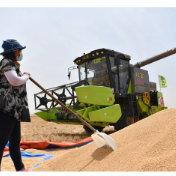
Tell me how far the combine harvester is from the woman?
325 centimetres

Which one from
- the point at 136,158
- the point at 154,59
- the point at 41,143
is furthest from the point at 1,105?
the point at 154,59

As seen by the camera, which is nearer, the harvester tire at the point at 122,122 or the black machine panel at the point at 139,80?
the harvester tire at the point at 122,122

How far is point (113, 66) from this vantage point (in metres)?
6.96

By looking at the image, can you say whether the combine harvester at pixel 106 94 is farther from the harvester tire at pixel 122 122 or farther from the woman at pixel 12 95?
the woman at pixel 12 95

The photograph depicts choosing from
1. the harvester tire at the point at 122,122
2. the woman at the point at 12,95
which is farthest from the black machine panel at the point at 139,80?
the woman at the point at 12,95

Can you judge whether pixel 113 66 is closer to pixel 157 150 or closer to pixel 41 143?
pixel 41 143

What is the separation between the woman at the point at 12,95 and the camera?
2.10 m

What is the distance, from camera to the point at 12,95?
7.21 ft

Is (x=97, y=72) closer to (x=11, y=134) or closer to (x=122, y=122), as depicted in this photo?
(x=122, y=122)

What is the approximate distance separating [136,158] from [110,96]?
151 inches

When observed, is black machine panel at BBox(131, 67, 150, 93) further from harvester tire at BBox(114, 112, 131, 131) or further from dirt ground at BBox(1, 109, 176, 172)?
dirt ground at BBox(1, 109, 176, 172)

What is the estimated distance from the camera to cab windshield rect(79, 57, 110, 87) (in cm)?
694

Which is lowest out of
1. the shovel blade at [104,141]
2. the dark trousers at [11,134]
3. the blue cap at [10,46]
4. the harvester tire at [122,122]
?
the harvester tire at [122,122]

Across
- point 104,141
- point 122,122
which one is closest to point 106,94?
point 122,122
